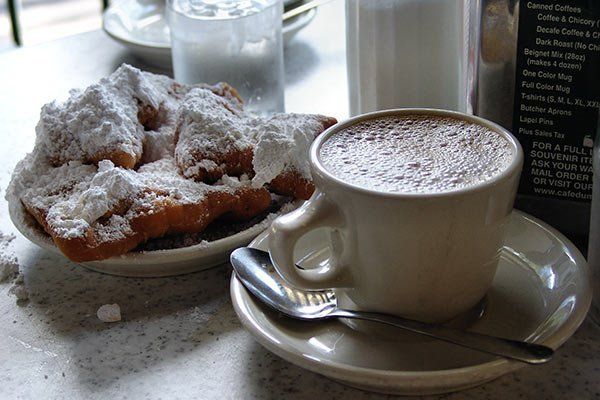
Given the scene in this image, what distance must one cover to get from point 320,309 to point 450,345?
91 millimetres

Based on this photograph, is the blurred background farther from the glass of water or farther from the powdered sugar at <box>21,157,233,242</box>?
the powdered sugar at <box>21,157,233,242</box>

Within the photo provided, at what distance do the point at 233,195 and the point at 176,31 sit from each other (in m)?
0.32

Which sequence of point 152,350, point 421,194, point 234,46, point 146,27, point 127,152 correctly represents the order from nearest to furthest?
point 421,194
point 152,350
point 127,152
point 234,46
point 146,27

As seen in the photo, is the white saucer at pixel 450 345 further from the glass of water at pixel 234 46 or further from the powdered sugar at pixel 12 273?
the glass of water at pixel 234 46

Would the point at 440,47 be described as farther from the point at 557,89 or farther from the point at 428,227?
the point at 428,227

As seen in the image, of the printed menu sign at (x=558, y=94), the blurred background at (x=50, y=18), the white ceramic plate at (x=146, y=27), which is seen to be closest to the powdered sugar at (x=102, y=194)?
the printed menu sign at (x=558, y=94)

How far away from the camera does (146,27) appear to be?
3.79 ft

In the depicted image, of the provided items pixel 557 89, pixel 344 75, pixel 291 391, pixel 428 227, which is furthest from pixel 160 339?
pixel 344 75

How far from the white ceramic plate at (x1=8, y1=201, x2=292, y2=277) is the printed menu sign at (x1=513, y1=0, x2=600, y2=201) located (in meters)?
0.21

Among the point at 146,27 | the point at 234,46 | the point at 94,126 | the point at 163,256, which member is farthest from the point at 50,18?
the point at 163,256

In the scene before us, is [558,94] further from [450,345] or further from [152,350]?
[152,350]

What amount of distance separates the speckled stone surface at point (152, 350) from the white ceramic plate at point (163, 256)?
0.03 ft

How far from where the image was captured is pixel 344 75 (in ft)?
3.52

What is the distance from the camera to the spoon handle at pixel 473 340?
0.50 meters
